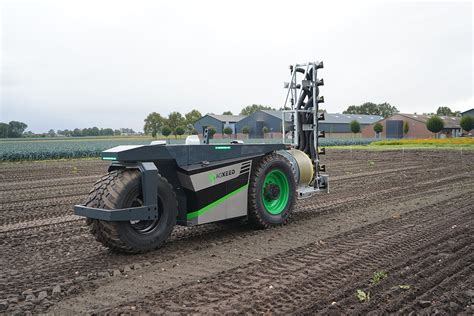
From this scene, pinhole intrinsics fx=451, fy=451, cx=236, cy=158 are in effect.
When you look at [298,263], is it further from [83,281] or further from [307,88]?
[307,88]

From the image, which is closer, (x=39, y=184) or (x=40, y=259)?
(x=40, y=259)

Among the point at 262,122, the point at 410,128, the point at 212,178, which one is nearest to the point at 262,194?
the point at 212,178

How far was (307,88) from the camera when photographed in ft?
32.0

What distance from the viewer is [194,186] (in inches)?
274

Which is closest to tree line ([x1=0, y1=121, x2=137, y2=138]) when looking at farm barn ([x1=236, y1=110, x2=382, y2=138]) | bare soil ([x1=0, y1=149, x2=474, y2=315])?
farm barn ([x1=236, y1=110, x2=382, y2=138])

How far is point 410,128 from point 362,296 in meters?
78.9

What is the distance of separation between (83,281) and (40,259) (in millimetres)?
1415

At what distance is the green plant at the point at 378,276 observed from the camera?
16.9 feet

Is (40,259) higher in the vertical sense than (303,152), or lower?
lower

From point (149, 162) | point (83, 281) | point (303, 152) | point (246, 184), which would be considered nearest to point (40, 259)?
point (83, 281)

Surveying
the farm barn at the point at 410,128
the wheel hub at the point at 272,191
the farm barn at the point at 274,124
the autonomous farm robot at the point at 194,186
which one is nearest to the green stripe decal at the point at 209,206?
the autonomous farm robot at the point at 194,186

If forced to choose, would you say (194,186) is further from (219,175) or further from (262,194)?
(262,194)

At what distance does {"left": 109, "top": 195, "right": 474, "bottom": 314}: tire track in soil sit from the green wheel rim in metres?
1.41

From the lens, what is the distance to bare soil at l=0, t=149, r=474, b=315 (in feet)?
15.2
